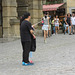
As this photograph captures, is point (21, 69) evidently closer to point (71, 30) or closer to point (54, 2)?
point (71, 30)

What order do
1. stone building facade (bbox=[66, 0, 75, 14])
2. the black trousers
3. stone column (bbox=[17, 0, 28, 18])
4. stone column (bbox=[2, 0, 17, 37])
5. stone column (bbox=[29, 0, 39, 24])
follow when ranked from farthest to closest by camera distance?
stone building facade (bbox=[66, 0, 75, 14]) < stone column (bbox=[29, 0, 39, 24]) < stone column (bbox=[17, 0, 28, 18]) < stone column (bbox=[2, 0, 17, 37]) < the black trousers

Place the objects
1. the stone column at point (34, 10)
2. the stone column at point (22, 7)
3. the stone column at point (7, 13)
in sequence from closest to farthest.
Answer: the stone column at point (7, 13)
the stone column at point (22, 7)
the stone column at point (34, 10)

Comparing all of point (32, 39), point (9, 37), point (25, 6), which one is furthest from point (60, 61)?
point (25, 6)

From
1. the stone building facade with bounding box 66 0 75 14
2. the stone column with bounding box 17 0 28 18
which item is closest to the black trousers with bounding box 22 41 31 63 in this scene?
the stone column with bounding box 17 0 28 18

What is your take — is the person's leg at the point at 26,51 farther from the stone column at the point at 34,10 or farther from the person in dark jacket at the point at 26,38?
the stone column at the point at 34,10

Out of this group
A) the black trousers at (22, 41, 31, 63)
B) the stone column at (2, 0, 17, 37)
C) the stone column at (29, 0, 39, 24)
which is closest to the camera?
the black trousers at (22, 41, 31, 63)

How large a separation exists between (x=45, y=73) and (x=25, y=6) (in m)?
14.0

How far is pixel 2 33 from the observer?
1778 cm

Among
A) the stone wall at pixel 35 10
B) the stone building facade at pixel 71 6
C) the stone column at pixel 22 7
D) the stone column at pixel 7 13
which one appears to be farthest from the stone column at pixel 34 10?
the stone building facade at pixel 71 6

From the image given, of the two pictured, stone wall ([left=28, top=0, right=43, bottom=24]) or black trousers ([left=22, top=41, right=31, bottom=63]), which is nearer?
black trousers ([left=22, top=41, right=31, bottom=63])

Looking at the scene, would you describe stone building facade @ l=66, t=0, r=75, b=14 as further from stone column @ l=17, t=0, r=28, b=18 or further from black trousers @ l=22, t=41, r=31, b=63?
black trousers @ l=22, t=41, r=31, b=63

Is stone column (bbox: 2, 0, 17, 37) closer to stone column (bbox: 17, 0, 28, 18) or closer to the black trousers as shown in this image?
stone column (bbox: 17, 0, 28, 18)

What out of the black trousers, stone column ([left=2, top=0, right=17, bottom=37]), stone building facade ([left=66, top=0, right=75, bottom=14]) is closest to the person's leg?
the black trousers

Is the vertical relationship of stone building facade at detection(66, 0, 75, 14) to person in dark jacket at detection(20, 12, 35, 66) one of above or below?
above
